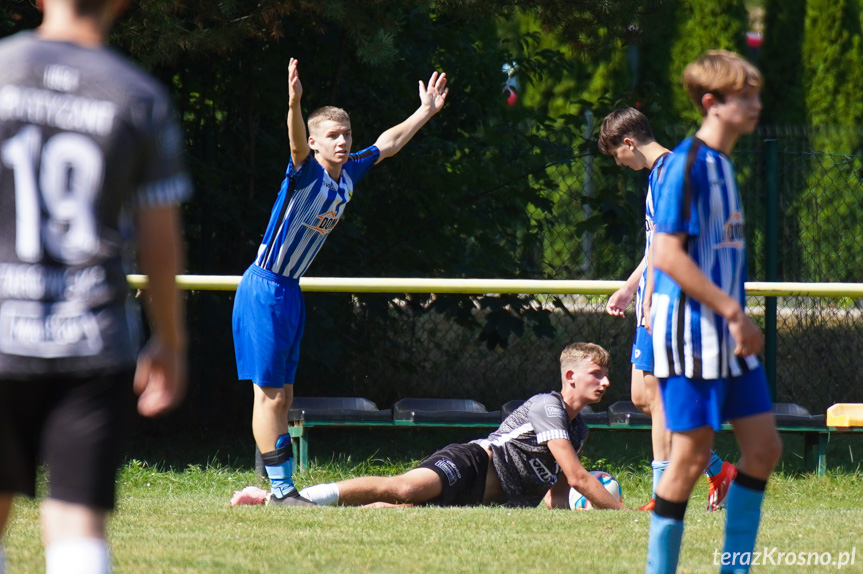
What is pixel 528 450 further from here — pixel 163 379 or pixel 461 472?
pixel 163 379

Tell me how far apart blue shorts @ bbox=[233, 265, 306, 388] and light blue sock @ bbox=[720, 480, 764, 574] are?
2.65 m

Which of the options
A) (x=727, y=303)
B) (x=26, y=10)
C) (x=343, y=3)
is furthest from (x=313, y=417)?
(x=727, y=303)

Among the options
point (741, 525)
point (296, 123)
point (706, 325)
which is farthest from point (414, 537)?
point (296, 123)

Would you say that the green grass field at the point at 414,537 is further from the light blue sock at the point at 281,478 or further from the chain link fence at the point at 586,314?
the chain link fence at the point at 586,314

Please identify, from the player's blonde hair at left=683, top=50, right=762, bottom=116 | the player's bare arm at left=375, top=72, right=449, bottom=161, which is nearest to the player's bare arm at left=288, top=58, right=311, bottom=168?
the player's bare arm at left=375, top=72, right=449, bottom=161

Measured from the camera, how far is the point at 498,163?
8.12m

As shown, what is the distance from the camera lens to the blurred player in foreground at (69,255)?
6.39ft

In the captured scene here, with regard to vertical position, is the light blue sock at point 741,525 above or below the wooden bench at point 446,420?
above

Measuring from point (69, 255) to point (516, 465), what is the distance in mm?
3800

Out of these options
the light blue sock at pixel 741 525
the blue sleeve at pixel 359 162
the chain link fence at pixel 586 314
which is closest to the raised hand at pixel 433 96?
the blue sleeve at pixel 359 162

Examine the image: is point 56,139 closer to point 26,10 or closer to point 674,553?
point 674,553

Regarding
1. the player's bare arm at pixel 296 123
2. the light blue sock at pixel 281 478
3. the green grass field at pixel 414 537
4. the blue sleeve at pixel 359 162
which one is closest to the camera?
the green grass field at pixel 414 537

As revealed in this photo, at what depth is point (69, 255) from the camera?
6.46 feet

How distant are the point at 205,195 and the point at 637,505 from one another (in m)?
3.85
